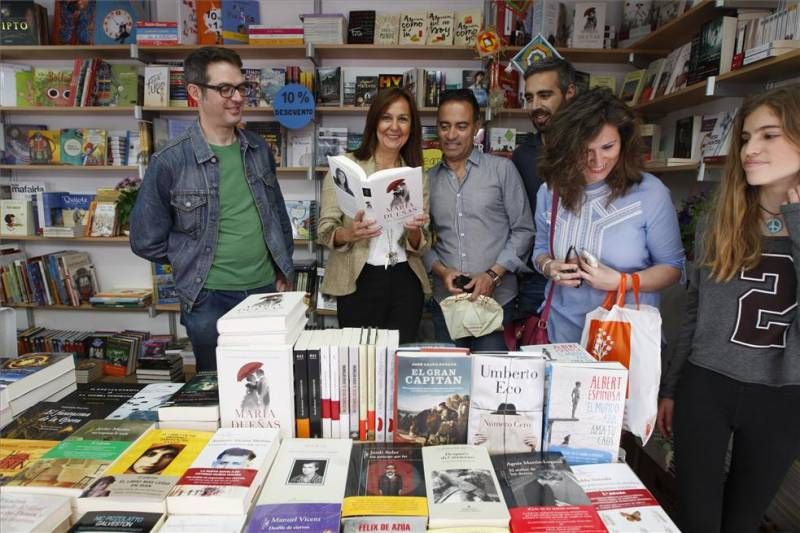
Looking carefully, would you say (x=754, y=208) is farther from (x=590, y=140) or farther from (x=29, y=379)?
(x=29, y=379)

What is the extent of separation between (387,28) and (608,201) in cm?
247

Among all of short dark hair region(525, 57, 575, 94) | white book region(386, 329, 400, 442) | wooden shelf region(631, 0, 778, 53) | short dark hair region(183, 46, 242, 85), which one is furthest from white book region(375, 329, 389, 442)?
wooden shelf region(631, 0, 778, 53)

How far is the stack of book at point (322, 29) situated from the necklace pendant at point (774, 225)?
2803 mm

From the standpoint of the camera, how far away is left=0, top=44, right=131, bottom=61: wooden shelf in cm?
340

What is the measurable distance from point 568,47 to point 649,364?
2.69 meters

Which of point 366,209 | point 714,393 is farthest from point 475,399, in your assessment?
point 366,209

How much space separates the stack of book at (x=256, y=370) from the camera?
1174mm

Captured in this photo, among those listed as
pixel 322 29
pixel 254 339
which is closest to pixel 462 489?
pixel 254 339

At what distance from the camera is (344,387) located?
121 cm

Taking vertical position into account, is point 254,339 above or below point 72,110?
below

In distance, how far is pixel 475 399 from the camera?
45.9 inches

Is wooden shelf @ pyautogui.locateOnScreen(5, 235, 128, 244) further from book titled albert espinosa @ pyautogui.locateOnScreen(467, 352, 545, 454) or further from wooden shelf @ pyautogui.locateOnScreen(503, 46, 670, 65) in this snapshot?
book titled albert espinosa @ pyautogui.locateOnScreen(467, 352, 545, 454)

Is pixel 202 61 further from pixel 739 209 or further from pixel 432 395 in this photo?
pixel 739 209

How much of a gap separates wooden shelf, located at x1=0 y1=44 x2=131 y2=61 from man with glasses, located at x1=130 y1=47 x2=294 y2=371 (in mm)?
2058
